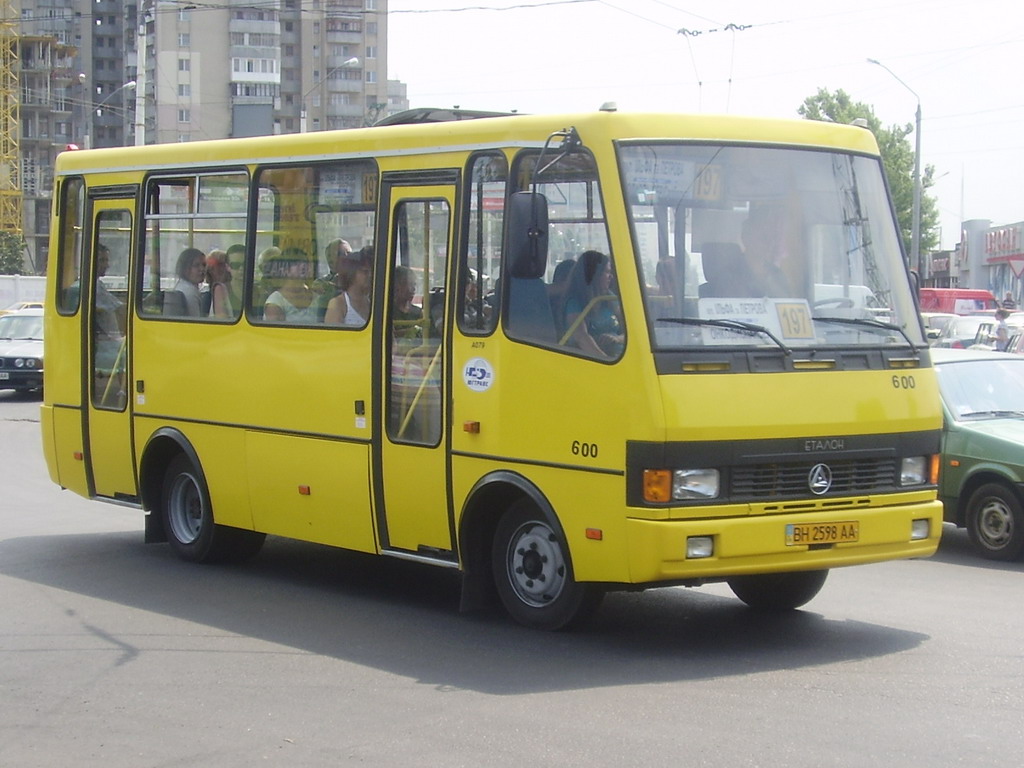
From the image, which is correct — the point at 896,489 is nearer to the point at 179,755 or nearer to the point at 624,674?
the point at 624,674

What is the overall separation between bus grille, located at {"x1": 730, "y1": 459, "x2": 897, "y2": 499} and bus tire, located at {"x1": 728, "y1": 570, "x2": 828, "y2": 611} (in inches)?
39.4

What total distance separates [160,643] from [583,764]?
135 inches

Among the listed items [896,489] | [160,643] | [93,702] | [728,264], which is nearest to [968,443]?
[896,489]

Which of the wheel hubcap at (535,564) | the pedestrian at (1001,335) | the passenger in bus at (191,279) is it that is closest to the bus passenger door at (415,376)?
the wheel hubcap at (535,564)

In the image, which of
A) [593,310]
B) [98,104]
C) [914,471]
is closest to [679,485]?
[593,310]

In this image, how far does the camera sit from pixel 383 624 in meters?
9.24

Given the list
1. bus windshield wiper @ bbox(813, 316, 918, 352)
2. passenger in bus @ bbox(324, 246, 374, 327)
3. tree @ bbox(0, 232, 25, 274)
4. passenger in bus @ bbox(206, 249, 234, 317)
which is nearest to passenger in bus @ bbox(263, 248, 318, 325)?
passenger in bus @ bbox(324, 246, 374, 327)

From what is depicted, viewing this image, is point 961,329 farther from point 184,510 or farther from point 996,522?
point 184,510

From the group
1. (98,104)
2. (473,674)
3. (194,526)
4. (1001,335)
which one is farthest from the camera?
(98,104)

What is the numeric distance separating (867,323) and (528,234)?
6.45ft

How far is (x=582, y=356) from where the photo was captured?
8250 mm

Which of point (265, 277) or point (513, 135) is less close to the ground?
point (513, 135)

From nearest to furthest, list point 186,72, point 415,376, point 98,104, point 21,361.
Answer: point 415,376, point 21,361, point 98,104, point 186,72

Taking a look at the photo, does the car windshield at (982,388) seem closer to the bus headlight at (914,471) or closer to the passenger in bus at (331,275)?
the bus headlight at (914,471)
